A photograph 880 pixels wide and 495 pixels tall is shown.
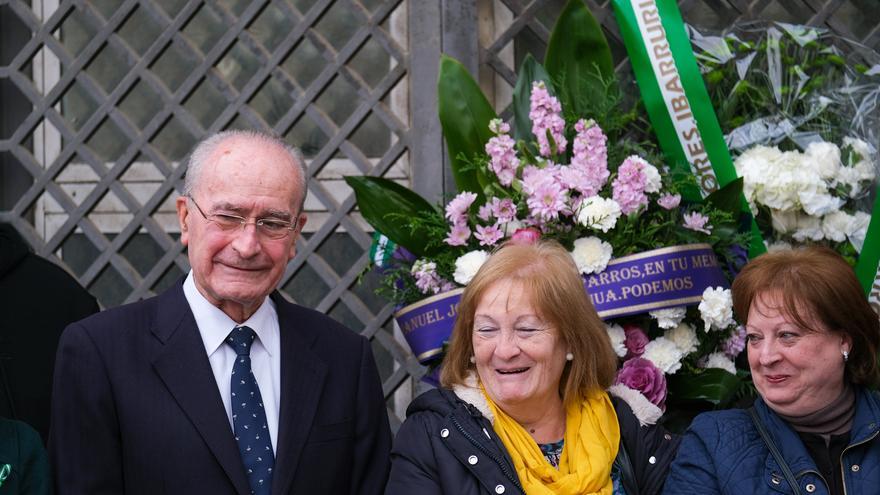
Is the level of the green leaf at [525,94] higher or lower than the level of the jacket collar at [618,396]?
higher

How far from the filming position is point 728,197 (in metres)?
3.27

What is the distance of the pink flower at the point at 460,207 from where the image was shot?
3.21 m

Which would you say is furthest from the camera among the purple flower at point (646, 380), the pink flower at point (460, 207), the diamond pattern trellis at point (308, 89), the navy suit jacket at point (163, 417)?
the diamond pattern trellis at point (308, 89)

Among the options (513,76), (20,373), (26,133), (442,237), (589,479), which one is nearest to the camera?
(589,479)

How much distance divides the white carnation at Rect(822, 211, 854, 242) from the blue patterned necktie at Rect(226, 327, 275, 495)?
71.4 inches

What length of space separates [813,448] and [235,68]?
334 centimetres

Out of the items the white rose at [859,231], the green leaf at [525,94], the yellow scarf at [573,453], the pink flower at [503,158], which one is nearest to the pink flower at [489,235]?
the pink flower at [503,158]

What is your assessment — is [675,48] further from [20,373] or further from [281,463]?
[20,373]

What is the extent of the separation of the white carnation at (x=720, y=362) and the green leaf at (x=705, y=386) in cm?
3

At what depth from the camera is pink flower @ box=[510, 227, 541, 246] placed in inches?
119

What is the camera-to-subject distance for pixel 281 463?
97.0 inches

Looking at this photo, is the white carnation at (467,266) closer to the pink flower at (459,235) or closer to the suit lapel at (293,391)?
the pink flower at (459,235)

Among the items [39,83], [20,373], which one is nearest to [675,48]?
[20,373]

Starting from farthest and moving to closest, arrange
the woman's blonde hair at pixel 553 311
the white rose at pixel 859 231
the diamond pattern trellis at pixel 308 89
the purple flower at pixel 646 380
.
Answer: the diamond pattern trellis at pixel 308 89, the white rose at pixel 859 231, the purple flower at pixel 646 380, the woman's blonde hair at pixel 553 311
